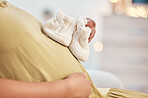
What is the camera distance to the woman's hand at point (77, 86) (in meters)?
0.60

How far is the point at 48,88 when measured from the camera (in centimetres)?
55

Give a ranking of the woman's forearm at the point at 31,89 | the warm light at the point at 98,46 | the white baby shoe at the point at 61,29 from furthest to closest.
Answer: the warm light at the point at 98,46 < the white baby shoe at the point at 61,29 < the woman's forearm at the point at 31,89

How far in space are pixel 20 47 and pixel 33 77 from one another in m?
0.10

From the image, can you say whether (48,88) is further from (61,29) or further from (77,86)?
(61,29)

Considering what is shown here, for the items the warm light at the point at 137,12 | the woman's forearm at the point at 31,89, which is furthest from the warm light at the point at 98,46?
the woman's forearm at the point at 31,89

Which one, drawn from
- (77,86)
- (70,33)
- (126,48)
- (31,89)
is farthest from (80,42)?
(126,48)

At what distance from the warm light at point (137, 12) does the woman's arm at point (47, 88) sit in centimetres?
234

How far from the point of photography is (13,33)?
22.5 inches

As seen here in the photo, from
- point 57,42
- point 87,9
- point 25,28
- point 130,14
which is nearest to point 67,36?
point 57,42

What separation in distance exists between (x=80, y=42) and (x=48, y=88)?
0.26 metres

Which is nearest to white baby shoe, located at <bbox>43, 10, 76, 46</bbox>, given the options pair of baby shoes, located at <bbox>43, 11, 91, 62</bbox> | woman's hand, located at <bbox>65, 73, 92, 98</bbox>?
pair of baby shoes, located at <bbox>43, 11, 91, 62</bbox>

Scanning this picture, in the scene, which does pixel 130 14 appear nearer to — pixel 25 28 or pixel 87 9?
pixel 87 9

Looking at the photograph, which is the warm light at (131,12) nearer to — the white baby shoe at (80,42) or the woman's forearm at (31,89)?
the white baby shoe at (80,42)

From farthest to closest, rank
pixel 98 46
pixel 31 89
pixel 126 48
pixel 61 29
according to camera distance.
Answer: pixel 98 46 → pixel 126 48 → pixel 61 29 → pixel 31 89
